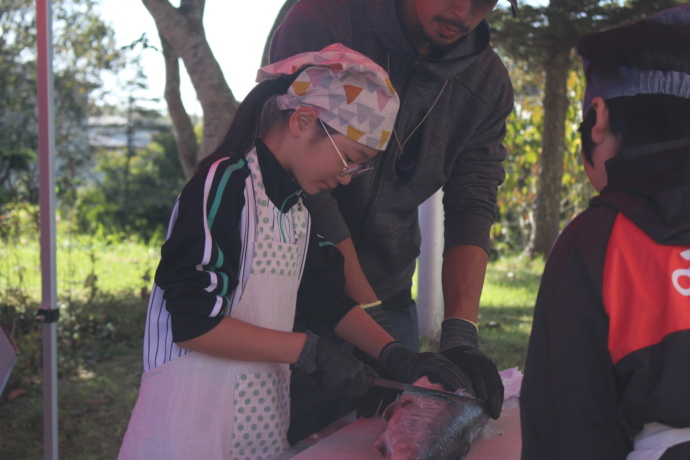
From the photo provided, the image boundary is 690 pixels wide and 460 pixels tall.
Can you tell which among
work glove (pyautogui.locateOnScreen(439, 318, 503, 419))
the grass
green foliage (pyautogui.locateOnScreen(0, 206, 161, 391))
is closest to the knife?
work glove (pyautogui.locateOnScreen(439, 318, 503, 419))

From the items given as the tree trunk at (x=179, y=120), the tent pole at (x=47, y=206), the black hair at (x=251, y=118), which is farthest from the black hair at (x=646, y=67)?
the tree trunk at (x=179, y=120)

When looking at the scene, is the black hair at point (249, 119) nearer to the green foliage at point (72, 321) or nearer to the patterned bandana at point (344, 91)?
the patterned bandana at point (344, 91)

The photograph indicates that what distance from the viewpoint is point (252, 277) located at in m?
1.79

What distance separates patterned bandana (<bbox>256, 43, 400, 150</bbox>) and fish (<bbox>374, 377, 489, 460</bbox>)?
0.66m

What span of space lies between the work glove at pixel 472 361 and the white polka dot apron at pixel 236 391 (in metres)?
0.53

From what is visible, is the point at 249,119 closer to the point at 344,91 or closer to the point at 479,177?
the point at 344,91

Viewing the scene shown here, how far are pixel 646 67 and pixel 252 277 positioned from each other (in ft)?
3.20

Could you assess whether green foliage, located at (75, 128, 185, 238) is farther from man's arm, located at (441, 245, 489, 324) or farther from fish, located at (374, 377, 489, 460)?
fish, located at (374, 377, 489, 460)

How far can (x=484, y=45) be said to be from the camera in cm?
228

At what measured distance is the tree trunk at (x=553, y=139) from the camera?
1012 centimetres

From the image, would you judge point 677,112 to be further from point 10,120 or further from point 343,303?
point 10,120

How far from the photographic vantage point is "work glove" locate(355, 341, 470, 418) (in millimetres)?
1930

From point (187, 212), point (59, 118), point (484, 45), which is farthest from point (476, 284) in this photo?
point (59, 118)

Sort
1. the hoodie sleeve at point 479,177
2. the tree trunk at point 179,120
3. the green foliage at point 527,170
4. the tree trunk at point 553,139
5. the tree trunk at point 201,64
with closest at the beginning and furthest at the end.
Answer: the hoodie sleeve at point 479,177 → the tree trunk at point 201,64 → the tree trunk at point 179,120 → the tree trunk at point 553,139 → the green foliage at point 527,170
